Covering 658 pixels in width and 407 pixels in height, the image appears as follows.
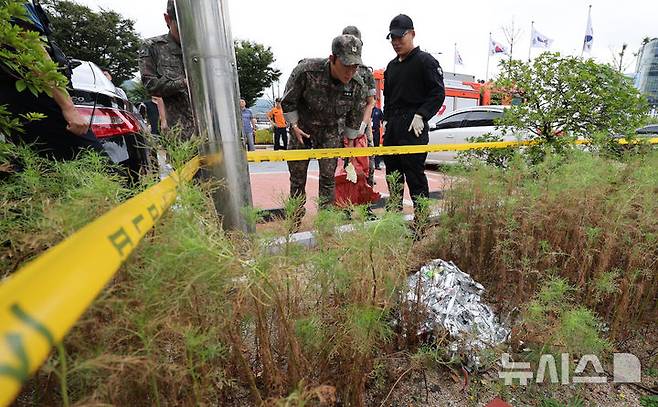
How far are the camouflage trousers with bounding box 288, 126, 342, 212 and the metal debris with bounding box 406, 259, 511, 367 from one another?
5.24 ft

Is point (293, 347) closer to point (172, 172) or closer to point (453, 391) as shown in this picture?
point (172, 172)

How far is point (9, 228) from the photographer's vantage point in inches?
44.3

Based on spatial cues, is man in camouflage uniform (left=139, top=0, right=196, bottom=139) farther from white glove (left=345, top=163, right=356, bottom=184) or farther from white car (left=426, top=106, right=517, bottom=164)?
white car (left=426, top=106, right=517, bottom=164)

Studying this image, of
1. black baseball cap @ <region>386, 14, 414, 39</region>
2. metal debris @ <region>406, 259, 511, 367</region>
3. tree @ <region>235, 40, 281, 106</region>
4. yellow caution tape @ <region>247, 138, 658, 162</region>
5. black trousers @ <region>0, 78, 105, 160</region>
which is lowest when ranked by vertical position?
metal debris @ <region>406, 259, 511, 367</region>

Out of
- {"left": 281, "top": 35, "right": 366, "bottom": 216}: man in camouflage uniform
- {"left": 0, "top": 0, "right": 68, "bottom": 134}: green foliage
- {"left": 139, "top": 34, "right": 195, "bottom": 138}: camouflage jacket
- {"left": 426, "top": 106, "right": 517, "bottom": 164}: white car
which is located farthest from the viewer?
{"left": 426, "top": 106, "right": 517, "bottom": 164}: white car

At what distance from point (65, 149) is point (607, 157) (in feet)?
15.2

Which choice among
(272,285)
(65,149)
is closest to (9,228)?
(272,285)

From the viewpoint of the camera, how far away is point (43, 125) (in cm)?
217

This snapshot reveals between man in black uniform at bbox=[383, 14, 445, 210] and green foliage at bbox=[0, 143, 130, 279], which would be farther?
man in black uniform at bbox=[383, 14, 445, 210]

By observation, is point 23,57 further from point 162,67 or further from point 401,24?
point 401,24

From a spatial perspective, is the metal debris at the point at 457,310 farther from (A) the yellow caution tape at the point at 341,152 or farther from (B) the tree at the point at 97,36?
(B) the tree at the point at 97,36

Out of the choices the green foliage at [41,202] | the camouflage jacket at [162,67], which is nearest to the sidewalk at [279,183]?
the camouflage jacket at [162,67]

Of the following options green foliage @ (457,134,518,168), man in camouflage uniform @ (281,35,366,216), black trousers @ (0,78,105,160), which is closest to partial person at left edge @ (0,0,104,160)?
black trousers @ (0,78,105,160)

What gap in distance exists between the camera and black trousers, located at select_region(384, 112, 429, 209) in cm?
355
